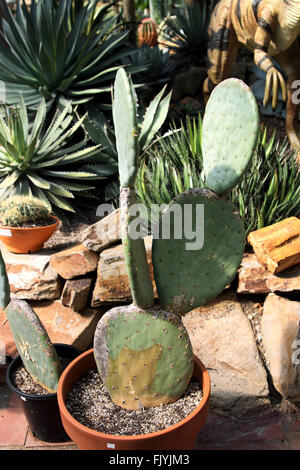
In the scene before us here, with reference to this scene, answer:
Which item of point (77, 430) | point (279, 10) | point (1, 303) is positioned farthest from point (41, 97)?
point (77, 430)

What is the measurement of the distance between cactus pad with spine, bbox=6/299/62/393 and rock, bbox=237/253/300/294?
1.24 m

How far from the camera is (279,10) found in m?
3.71

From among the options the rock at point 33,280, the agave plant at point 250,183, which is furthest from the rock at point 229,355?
the rock at point 33,280

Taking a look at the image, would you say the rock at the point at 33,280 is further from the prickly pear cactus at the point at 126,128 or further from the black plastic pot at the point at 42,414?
the prickly pear cactus at the point at 126,128

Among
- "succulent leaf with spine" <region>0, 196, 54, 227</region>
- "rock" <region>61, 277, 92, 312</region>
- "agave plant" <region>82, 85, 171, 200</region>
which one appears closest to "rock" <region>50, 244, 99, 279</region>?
"rock" <region>61, 277, 92, 312</region>

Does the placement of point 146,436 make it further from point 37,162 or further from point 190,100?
point 190,100

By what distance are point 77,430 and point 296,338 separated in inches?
55.6

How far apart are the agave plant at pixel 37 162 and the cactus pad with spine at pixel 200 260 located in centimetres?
187

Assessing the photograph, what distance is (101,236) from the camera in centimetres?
309

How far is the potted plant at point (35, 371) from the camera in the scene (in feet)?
6.89

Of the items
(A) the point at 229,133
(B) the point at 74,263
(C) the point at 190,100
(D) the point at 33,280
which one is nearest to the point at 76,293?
(B) the point at 74,263

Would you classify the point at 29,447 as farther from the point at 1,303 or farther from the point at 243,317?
the point at 243,317

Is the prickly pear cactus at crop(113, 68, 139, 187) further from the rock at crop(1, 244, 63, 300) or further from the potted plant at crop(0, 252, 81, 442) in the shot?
the rock at crop(1, 244, 63, 300)

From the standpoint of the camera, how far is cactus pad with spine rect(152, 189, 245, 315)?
1.82 m
